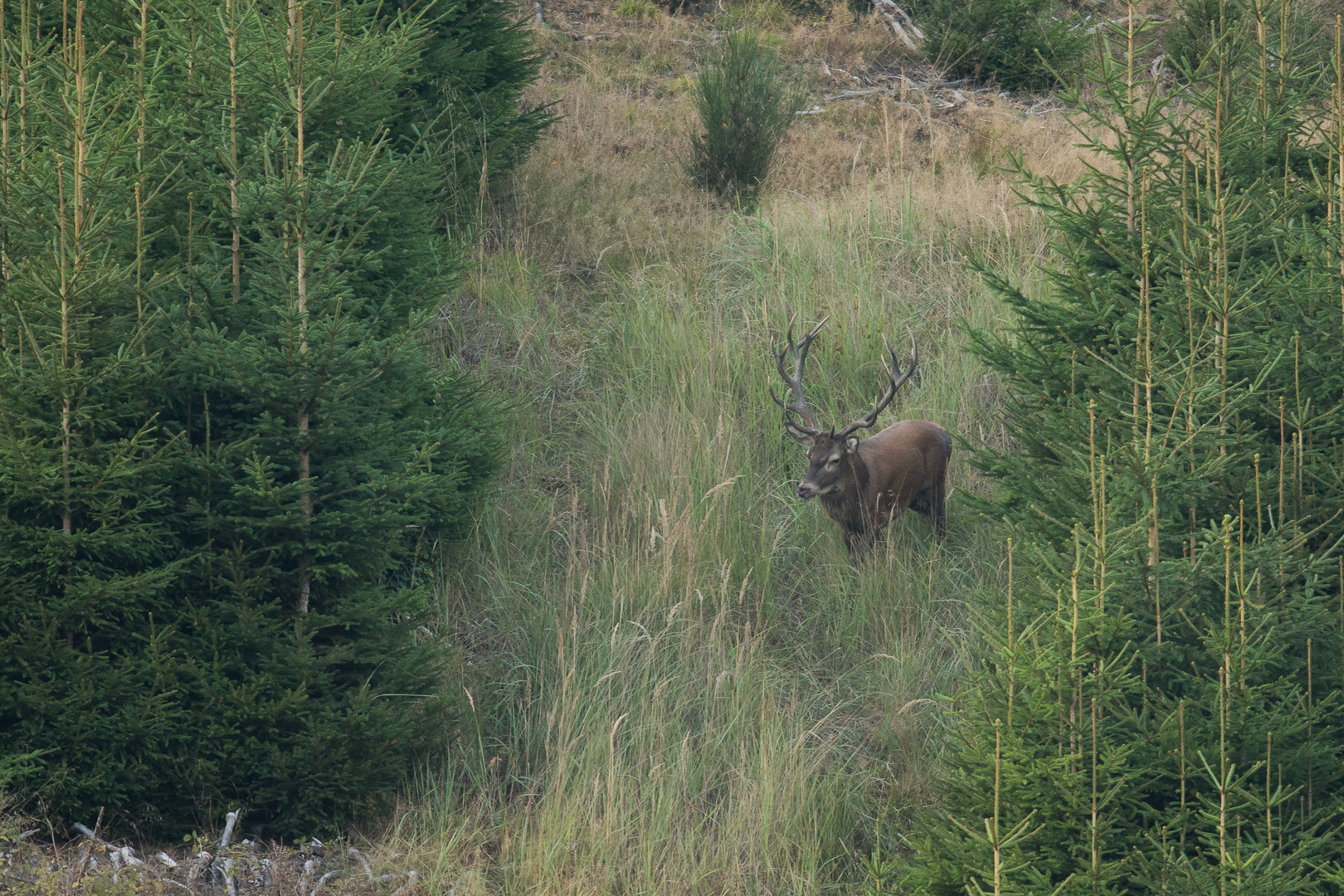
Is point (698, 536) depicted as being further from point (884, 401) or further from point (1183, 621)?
point (1183, 621)

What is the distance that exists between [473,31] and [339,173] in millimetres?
5000

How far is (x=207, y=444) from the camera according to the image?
4.77 meters

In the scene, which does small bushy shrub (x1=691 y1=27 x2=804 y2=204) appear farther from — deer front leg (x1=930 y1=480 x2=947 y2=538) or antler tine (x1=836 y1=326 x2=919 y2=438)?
deer front leg (x1=930 y1=480 x2=947 y2=538)

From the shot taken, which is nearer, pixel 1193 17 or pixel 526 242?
pixel 526 242

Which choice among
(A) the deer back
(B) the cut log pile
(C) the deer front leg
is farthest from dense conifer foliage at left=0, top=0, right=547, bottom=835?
(C) the deer front leg

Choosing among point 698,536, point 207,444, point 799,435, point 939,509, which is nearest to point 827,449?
point 799,435

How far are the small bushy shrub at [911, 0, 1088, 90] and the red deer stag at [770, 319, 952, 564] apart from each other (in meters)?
8.61

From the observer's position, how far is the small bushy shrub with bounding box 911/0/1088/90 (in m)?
14.3

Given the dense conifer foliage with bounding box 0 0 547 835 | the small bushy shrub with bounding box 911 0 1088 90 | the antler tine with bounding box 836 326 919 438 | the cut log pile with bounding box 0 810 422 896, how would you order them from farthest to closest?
the small bushy shrub with bounding box 911 0 1088 90
the antler tine with bounding box 836 326 919 438
the dense conifer foliage with bounding box 0 0 547 835
the cut log pile with bounding box 0 810 422 896

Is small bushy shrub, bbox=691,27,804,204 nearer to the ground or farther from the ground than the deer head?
farther from the ground

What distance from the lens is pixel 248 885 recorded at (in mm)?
4426

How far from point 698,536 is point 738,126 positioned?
6.03m

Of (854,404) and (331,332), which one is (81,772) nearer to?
(331,332)

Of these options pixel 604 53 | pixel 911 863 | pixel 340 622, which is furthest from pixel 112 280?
pixel 604 53
